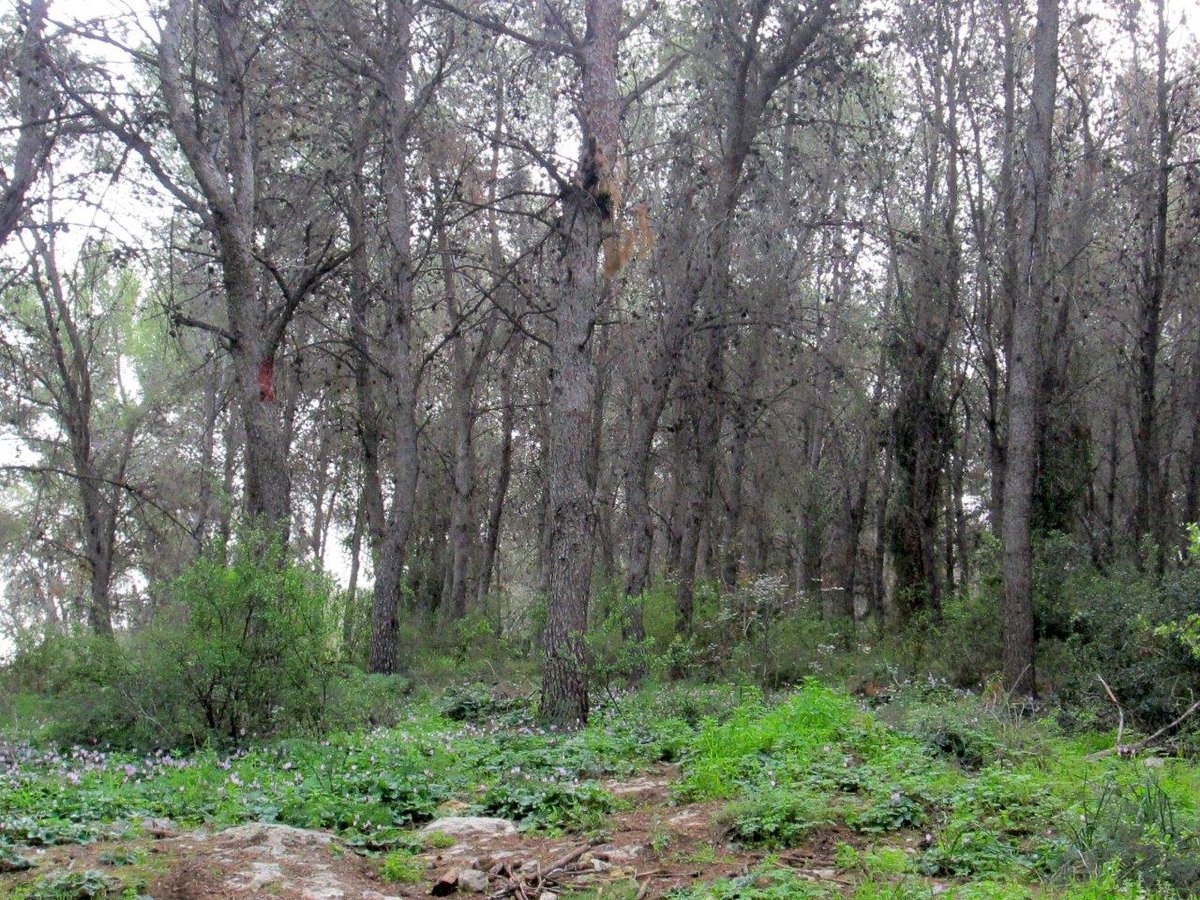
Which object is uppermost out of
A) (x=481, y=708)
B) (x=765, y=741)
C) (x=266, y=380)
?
(x=266, y=380)

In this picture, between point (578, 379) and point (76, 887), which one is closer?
point (76, 887)

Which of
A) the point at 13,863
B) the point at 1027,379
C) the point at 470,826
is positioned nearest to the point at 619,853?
the point at 470,826

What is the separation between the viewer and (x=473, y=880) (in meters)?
5.04

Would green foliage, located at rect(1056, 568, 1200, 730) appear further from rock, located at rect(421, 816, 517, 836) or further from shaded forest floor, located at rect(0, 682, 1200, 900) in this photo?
rock, located at rect(421, 816, 517, 836)

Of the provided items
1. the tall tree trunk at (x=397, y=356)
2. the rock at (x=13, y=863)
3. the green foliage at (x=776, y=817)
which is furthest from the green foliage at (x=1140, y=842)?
the tall tree trunk at (x=397, y=356)

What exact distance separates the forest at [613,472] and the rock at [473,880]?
74 mm

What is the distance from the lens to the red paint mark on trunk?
448 inches

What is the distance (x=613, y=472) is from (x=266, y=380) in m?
17.3

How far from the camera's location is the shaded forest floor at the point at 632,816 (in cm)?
462

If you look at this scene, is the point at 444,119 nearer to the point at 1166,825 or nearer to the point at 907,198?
the point at 907,198

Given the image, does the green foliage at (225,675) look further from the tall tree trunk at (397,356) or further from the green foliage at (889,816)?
the tall tree trunk at (397,356)

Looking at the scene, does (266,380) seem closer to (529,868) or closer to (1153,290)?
(529,868)

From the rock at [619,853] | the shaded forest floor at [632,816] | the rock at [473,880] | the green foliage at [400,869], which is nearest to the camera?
the shaded forest floor at [632,816]

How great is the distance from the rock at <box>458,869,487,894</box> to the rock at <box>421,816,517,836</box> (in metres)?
0.80
